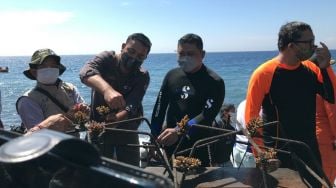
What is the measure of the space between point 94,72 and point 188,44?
1011mm

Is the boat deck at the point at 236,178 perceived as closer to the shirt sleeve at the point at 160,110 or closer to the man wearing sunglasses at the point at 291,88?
the man wearing sunglasses at the point at 291,88

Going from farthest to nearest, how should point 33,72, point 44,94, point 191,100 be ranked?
1. point 191,100
2. point 33,72
3. point 44,94

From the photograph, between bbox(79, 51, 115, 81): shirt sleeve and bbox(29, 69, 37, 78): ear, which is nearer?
bbox(29, 69, 37, 78): ear

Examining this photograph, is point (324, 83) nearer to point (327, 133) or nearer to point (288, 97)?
point (288, 97)

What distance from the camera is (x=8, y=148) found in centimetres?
130

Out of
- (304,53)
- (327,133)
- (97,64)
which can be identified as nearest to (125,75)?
(97,64)

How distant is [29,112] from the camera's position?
3.69m

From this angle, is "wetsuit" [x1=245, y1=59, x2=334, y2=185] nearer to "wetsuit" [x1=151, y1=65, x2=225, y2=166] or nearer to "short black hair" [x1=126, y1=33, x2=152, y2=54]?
"wetsuit" [x1=151, y1=65, x2=225, y2=166]

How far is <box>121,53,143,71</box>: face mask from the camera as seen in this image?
4.48m

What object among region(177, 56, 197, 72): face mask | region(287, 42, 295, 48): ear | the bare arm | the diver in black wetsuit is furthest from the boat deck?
region(177, 56, 197, 72): face mask

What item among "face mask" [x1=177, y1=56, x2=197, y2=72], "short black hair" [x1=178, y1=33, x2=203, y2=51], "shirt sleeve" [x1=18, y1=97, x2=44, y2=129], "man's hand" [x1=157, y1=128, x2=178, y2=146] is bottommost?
"man's hand" [x1=157, y1=128, x2=178, y2=146]

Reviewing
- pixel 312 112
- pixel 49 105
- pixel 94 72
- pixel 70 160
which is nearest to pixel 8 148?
pixel 70 160

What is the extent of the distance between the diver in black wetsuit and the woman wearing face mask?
1.00m

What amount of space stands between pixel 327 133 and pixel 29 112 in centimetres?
309
